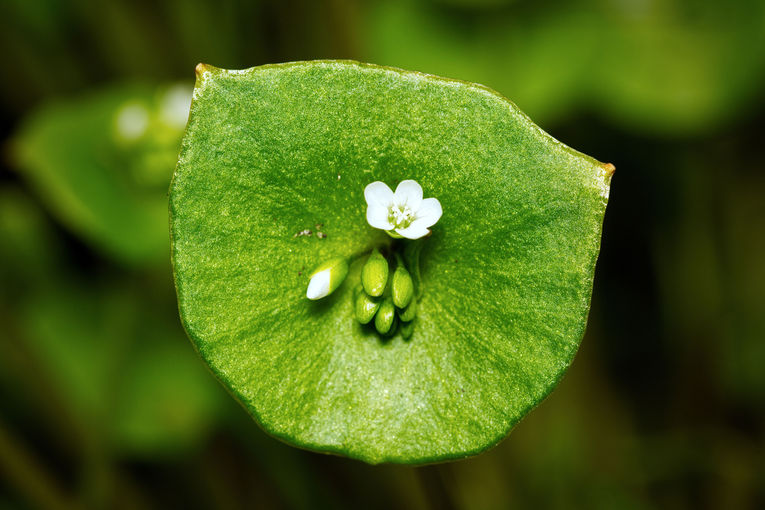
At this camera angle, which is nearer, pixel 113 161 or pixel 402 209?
pixel 402 209

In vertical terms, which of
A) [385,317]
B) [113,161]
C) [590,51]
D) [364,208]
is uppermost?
[590,51]

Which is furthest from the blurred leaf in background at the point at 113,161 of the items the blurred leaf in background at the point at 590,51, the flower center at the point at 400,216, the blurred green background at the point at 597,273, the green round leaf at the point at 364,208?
the flower center at the point at 400,216

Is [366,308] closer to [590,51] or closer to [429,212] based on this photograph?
[429,212]

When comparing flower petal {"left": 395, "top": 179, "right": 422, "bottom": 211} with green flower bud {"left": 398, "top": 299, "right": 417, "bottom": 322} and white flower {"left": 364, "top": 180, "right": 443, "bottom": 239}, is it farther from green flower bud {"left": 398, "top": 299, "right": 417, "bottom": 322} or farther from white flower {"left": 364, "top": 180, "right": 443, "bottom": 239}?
green flower bud {"left": 398, "top": 299, "right": 417, "bottom": 322}

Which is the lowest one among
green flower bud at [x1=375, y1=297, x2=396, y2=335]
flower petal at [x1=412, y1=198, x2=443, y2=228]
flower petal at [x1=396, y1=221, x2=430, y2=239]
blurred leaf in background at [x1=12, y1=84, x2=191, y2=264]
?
→ green flower bud at [x1=375, y1=297, x2=396, y2=335]

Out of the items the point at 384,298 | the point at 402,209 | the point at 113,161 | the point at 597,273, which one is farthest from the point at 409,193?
the point at 597,273

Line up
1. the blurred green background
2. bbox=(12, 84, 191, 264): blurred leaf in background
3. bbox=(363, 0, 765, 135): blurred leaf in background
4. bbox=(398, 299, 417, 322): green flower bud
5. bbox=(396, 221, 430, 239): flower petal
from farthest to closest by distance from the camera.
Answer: bbox=(363, 0, 765, 135): blurred leaf in background
the blurred green background
bbox=(12, 84, 191, 264): blurred leaf in background
bbox=(398, 299, 417, 322): green flower bud
bbox=(396, 221, 430, 239): flower petal

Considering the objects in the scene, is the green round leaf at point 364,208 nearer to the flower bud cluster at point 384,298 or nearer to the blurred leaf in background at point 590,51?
the flower bud cluster at point 384,298

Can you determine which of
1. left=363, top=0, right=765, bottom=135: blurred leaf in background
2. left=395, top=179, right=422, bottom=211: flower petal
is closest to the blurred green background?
left=363, top=0, right=765, bottom=135: blurred leaf in background

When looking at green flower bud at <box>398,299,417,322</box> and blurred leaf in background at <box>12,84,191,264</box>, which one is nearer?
green flower bud at <box>398,299,417,322</box>
